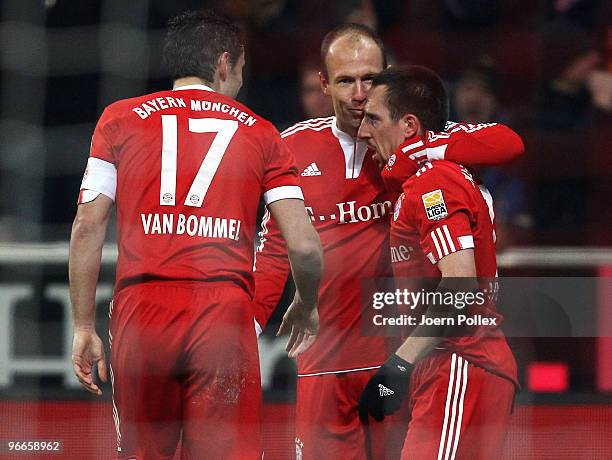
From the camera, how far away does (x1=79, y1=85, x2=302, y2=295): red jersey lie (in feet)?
7.89

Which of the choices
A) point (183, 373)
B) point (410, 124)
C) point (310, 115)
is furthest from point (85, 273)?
point (310, 115)

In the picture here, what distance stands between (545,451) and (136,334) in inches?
63.6

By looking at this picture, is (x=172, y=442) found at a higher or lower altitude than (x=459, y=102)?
lower

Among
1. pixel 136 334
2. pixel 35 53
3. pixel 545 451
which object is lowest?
pixel 545 451

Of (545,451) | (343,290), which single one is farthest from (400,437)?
(545,451)

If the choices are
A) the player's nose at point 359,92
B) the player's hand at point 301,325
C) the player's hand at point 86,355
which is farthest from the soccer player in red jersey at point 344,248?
the player's hand at point 86,355

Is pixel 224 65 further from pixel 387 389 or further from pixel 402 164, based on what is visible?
pixel 387 389

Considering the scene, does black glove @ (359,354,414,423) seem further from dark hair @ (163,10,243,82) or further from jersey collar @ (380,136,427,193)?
dark hair @ (163,10,243,82)

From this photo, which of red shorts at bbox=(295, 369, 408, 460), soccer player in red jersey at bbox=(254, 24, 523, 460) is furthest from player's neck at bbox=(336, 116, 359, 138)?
red shorts at bbox=(295, 369, 408, 460)

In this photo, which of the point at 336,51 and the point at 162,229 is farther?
the point at 336,51

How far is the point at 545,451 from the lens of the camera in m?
3.50

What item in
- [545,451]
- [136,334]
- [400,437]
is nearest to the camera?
[136,334]

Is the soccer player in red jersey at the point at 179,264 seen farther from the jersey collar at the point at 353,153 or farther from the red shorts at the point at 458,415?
the jersey collar at the point at 353,153

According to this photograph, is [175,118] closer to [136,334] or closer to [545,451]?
[136,334]
